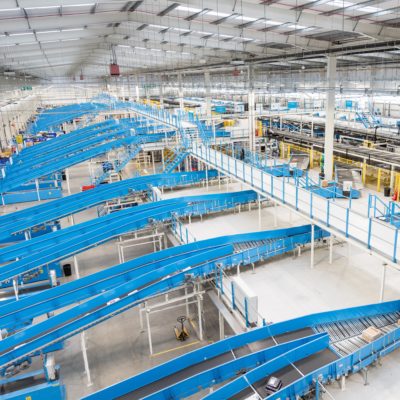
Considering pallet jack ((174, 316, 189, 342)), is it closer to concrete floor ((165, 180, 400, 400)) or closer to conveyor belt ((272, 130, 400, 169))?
concrete floor ((165, 180, 400, 400))

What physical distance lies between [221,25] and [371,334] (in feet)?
45.6

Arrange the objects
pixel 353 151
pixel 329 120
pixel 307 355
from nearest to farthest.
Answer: pixel 307 355
pixel 329 120
pixel 353 151

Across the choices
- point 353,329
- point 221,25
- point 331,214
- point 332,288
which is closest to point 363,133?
point 221,25

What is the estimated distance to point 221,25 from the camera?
1659 cm

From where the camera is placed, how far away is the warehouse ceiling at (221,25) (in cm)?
1228

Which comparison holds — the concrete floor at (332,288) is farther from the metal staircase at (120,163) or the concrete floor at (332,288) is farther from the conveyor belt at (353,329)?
the metal staircase at (120,163)

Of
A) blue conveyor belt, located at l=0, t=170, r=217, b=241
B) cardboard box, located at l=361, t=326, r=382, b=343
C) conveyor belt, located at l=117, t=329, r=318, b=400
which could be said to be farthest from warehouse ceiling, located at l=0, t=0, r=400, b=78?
conveyor belt, located at l=117, t=329, r=318, b=400

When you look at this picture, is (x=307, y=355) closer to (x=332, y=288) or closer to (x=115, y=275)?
(x=332, y=288)

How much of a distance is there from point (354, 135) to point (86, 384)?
19.6m

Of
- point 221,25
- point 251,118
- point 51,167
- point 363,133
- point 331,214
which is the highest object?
point 221,25

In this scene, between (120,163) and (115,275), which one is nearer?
(115,275)

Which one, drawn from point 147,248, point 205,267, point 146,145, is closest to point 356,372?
point 205,267

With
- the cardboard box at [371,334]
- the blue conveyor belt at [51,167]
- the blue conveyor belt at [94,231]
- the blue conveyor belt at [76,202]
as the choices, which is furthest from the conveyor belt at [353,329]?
the blue conveyor belt at [51,167]

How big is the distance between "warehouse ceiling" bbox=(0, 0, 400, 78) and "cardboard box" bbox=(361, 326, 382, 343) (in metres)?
8.85
